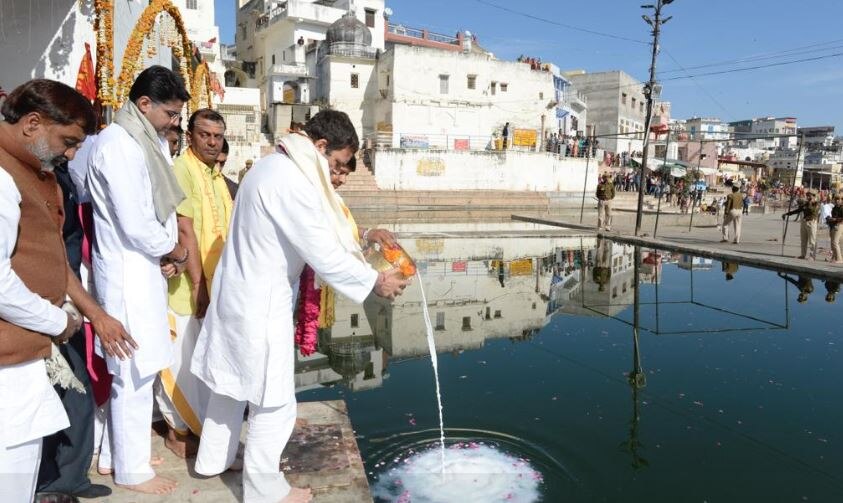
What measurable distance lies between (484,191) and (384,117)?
8.68m

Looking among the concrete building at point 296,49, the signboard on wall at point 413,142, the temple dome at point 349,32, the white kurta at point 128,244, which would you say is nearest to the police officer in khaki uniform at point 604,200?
the signboard on wall at point 413,142

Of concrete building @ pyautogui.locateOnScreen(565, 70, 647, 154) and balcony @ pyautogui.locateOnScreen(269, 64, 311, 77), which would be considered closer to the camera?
balcony @ pyautogui.locateOnScreen(269, 64, 311, 77)

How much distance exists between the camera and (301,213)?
2.38 metres

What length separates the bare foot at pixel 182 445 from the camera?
3086mm

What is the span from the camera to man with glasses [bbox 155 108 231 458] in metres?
3.02

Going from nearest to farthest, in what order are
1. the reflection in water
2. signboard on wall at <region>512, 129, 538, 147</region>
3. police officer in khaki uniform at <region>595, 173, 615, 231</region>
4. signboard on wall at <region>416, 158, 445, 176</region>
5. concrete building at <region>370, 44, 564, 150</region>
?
the reflection in water < police officer in khaki uniform at <region>595, 173, 615, 231</region> < signboard on wall at <region>416, 158, 445, 176</region> < signboard on wall at <region>512, 129, 538, 147</region> < concrete building at <region>370, 44, 564, 150</region>

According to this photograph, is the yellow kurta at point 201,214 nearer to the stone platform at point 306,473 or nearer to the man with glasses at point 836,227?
the stone platform at point 306,473

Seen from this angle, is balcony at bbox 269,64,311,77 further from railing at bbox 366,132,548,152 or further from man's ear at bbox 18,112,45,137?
man's ear at bbox 18,112,45,137

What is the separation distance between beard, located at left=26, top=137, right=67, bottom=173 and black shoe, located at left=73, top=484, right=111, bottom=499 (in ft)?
4.65

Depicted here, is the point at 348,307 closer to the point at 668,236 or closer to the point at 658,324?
the point at 658,324

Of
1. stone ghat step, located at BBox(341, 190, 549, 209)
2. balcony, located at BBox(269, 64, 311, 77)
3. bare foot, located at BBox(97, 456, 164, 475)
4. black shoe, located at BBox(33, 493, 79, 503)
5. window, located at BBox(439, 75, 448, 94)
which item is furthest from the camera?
balcony, located at BBox(269, 64, 311, 77)

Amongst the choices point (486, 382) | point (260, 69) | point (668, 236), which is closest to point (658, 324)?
point (486, 382)

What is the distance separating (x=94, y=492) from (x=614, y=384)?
418 centimetres

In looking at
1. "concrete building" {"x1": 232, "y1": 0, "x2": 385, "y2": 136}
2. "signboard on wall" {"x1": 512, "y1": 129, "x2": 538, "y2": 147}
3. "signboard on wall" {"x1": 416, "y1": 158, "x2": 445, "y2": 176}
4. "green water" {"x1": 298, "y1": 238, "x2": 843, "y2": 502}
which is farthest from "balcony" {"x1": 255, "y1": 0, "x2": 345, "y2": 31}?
"green water" {"x1": 298, "y1": 238, "x2": 843, "y2": 502}
